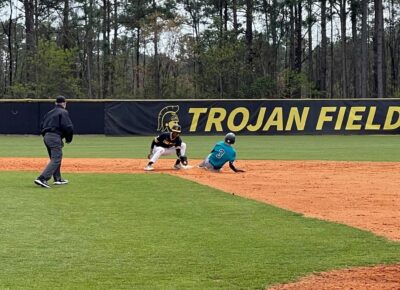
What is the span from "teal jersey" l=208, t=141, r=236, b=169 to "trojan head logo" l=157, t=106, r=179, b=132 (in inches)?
802

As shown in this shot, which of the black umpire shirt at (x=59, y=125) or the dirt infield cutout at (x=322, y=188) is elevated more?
the black umpire shirt at (x=59, y=125)

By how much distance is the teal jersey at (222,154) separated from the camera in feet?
53.3

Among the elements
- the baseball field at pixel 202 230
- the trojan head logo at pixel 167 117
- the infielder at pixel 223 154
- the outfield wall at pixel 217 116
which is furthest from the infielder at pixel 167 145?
the trojan head logo at pixel 167 117

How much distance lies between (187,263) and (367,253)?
6.29 feet

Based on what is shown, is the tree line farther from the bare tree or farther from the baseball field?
the baseball field

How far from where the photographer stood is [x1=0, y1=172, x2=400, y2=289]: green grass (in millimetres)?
5867

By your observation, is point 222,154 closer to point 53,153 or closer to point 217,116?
point 53,153

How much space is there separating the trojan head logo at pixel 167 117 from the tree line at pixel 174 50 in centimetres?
1702

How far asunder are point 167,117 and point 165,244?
30.0 meters

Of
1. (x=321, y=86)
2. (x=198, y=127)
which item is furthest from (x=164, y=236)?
(x=321, y=86)

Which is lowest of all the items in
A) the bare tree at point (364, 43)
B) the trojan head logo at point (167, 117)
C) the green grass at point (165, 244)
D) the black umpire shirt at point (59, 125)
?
the green grass at point (165, 244)

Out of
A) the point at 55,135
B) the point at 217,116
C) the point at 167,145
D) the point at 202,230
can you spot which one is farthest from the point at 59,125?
the point at 217,116

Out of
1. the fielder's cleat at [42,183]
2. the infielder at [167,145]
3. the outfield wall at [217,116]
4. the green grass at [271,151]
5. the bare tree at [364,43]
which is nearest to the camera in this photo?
the fielder's cleat at [42,183]

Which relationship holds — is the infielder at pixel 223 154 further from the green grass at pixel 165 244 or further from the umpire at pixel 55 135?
the green grass at pixel 165 244
